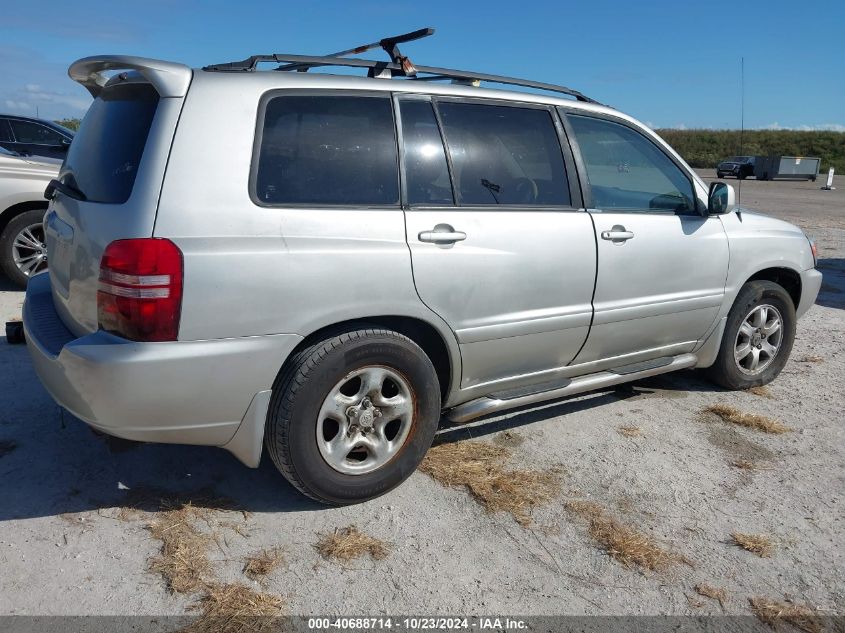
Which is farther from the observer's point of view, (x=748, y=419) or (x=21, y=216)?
(x=21, y=216)

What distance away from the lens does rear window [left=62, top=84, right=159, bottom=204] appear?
2879 millimetres

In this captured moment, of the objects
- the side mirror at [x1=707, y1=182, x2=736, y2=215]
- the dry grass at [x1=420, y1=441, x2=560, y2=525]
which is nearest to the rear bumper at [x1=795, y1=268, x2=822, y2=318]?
the side mirror at [x1=707, y1=182, x2=736, y2=215]

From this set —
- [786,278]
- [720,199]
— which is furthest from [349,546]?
[786,278]

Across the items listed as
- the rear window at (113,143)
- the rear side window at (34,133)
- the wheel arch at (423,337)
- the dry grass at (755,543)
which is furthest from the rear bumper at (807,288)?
the rear side window at (34,133)

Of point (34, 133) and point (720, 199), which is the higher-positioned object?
point (34, 133)

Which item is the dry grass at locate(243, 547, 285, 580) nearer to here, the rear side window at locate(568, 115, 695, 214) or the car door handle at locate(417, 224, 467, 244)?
the car door handle at locate(417, 224, 467, 244)

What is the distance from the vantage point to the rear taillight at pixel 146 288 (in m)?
2.65

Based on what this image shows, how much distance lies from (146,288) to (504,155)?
1.91m

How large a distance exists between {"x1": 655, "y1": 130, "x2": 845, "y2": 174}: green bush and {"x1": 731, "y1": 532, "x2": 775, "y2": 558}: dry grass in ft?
179

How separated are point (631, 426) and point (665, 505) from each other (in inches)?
37.5

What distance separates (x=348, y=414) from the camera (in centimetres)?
317

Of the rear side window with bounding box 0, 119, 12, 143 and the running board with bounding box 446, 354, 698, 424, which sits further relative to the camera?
the rear side window with bounding box 0, 119, 12, 143

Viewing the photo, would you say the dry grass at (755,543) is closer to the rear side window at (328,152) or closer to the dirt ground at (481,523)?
the dirt ground at (481,523)

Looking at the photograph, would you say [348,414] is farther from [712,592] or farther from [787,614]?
[787,614]
